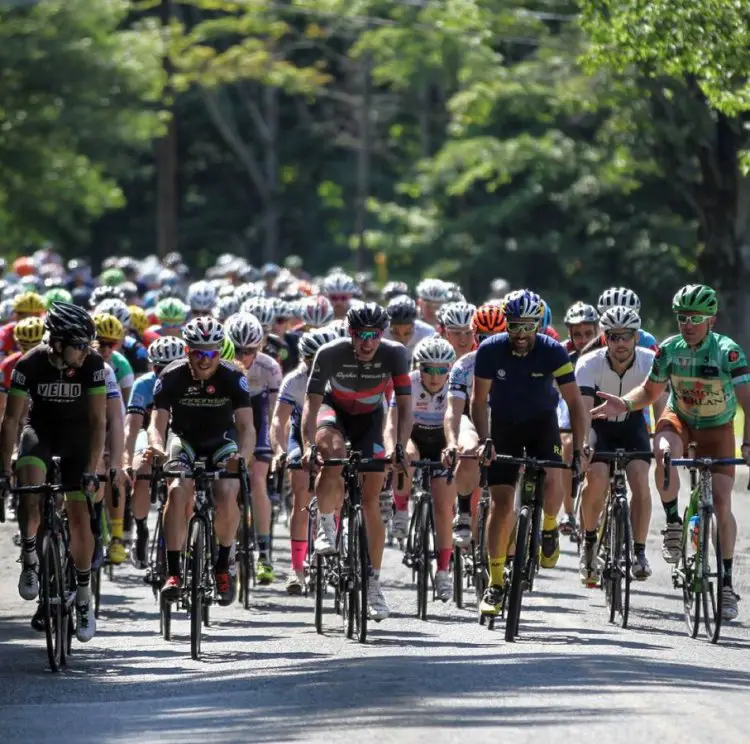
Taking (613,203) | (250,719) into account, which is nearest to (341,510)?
(250,719)

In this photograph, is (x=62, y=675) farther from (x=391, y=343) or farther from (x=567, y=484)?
(x=567, y=484)

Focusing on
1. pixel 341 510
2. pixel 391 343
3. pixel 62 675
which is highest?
pixel 391 343

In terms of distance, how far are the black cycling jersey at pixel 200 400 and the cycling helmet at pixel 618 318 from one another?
2.70 m

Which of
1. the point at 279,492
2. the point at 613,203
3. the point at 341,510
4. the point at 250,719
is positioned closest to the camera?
the point at 250,719

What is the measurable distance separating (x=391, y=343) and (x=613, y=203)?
32.0 meters

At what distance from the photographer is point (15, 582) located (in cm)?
1789

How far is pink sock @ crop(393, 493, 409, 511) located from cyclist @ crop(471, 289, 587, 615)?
10.5ft

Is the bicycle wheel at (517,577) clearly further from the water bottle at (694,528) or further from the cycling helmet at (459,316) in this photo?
the cycling helmet at (459,316)

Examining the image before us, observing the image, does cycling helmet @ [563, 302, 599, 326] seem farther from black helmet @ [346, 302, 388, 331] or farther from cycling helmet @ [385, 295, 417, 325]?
black helmet @ [346, 302, 388, 331]

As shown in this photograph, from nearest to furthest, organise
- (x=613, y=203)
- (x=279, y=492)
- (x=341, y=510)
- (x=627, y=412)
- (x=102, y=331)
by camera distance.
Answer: (x=341, y=510) < (x=627, y=412) < (x=102, y=331) < (x=279, y=492) < (x=613, y=203)

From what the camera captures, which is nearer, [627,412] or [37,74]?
[627,412]

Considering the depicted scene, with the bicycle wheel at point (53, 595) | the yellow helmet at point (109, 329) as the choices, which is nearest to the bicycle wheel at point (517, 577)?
the bicycle wheel at point (53, 595)

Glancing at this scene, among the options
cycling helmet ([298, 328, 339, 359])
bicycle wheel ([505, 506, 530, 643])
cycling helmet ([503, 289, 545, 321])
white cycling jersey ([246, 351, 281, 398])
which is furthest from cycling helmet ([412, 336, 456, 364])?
bicycle wheel ([505, 506, 530, 643])

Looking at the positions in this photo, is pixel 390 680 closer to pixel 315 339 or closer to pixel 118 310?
pixel 315 339
